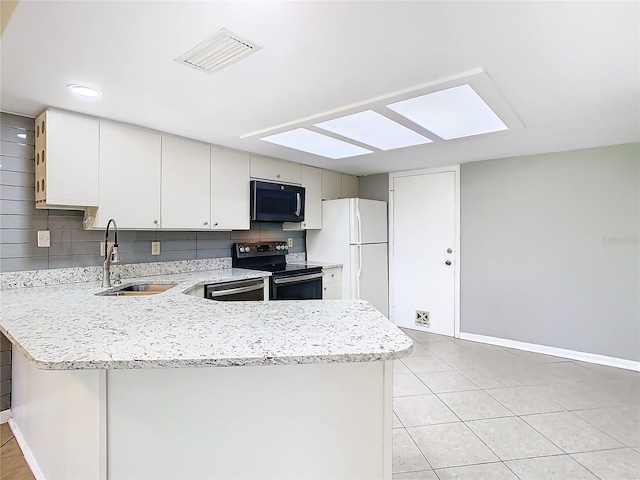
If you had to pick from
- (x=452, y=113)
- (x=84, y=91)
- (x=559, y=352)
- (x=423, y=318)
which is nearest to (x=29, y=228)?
(x=84, y=91)

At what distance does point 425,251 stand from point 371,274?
751 mm

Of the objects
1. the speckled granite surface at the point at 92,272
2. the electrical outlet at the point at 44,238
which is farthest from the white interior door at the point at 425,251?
the electrical outlet at the point at 44,238

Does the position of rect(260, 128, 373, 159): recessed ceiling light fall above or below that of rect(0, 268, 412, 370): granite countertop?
above

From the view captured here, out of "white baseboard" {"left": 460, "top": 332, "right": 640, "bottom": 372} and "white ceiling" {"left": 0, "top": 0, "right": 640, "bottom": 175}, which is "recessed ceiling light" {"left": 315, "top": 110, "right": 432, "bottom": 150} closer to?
"white ceiling" {"left": 0, "top": 0, "right": 640, "bottom": 175}

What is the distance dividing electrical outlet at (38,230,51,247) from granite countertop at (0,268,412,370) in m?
0.60

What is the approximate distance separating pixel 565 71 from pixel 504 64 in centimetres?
36

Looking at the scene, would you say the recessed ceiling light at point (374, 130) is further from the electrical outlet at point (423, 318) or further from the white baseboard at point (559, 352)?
the white baseboard at point (559, 352)

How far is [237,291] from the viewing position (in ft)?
9.90

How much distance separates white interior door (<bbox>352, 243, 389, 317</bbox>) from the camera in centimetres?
428

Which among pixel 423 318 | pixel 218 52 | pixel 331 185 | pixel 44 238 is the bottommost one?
pixel 423 318

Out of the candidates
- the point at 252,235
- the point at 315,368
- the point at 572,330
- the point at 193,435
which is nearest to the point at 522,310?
the point at 572,330

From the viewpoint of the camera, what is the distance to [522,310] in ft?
12.3

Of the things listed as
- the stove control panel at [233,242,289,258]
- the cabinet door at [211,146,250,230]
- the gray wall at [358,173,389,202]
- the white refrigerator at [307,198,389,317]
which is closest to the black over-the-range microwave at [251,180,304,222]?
the cabinet door at [211,146,250,230]

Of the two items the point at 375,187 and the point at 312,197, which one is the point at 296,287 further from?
the point at 375,187
